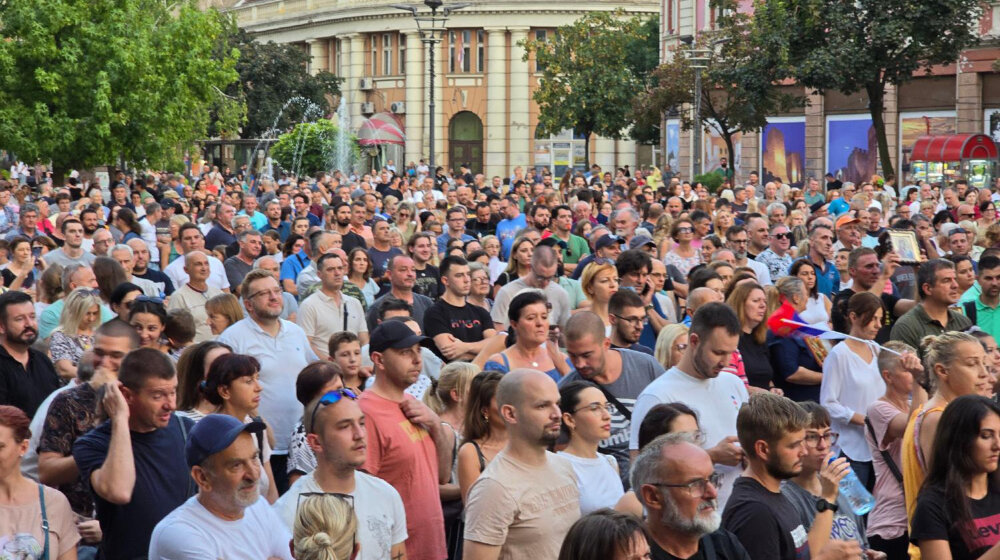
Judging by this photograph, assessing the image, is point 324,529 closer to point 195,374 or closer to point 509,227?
point 195,374

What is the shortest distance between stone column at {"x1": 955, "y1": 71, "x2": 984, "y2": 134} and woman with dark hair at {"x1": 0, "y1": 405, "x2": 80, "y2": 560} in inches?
1442

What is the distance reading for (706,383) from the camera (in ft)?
23.8

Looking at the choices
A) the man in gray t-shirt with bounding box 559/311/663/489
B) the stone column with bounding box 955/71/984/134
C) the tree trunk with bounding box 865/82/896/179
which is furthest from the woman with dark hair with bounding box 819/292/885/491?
the stone column with bounding box 955/71/984/134

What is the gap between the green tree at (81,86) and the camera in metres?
33.9

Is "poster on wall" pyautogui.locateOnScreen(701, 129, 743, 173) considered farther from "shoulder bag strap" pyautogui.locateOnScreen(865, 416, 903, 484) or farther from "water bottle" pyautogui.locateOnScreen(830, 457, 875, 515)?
"water bottle" pyautogui.locateOnScreen(830, 457, 875, 515)

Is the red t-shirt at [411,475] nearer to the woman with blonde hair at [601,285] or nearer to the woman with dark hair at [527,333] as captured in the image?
the woman with dark hair at [527,333]

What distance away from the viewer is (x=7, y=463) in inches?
225

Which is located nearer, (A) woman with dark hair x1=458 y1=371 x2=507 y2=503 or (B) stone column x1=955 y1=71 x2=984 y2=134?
(A) woman with dark hair x1=458 y1=371 x2=507 y2=503

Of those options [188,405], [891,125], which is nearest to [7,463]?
[188,405]

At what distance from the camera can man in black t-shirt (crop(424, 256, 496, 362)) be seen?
35.6 ft

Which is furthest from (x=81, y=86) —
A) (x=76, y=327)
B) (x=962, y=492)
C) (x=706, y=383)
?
(x=962, y=492)

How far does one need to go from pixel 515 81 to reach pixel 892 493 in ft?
242

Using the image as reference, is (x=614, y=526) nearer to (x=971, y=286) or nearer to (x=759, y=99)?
(x=971, y=286)

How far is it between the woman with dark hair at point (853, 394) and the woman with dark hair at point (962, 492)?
263 centimetres
